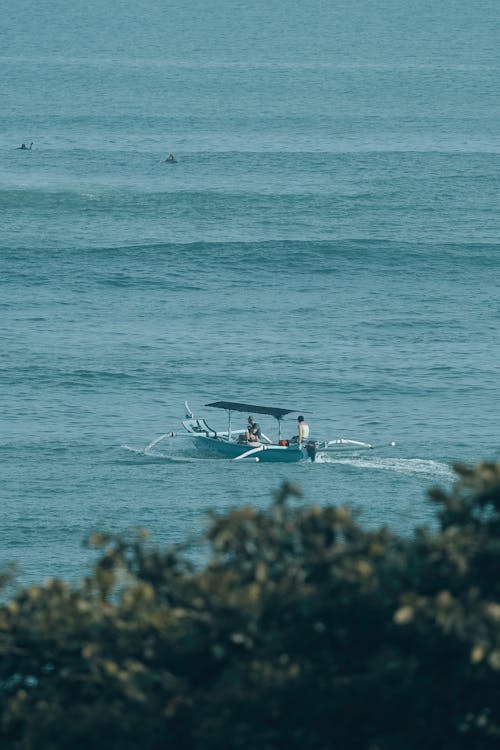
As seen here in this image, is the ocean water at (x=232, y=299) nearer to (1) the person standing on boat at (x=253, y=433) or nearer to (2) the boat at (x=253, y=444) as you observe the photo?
(2) the boat at (x=253, y=444)

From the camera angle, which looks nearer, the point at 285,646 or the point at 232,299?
the point at 285,646

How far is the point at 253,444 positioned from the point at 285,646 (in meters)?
43.4

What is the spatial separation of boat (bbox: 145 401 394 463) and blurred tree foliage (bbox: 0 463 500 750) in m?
41.1

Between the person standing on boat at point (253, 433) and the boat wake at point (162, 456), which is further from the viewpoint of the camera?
the boat wake at point (162, 456)

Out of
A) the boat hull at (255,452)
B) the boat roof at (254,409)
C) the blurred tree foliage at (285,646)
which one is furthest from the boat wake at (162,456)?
the blurred tree foliage at (285,646)

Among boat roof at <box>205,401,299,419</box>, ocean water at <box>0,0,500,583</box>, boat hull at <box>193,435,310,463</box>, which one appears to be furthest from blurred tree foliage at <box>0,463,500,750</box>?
boat roof at <box>205,401,299,419</box>

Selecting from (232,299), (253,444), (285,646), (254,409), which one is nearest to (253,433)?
(253,444)

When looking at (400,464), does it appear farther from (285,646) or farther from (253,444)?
(285,646)

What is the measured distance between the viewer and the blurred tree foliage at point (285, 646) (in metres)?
17.7

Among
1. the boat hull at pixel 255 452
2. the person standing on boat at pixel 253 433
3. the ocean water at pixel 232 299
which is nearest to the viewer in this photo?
the ocean water at pixel 232 299

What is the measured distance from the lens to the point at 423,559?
719 inches

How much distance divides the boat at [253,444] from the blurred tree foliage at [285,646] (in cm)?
4113

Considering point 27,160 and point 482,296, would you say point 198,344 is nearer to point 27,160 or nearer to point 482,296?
point 482,296

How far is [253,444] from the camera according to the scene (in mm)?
61469
